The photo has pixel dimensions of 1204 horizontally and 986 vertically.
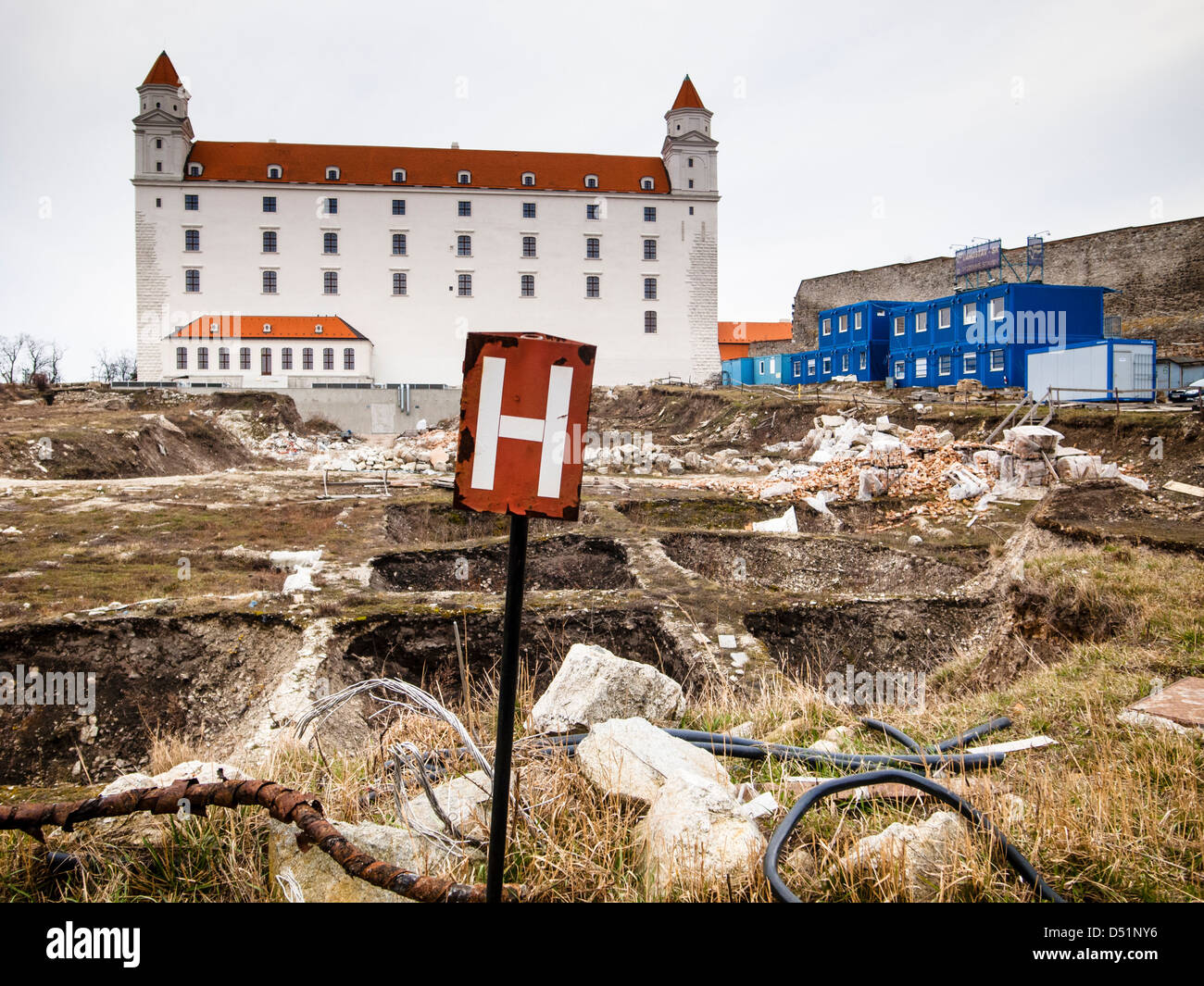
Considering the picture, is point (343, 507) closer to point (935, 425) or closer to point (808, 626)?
point (808, 626)

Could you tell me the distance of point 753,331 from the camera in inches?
2736

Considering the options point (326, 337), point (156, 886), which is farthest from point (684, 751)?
point (326, 337)

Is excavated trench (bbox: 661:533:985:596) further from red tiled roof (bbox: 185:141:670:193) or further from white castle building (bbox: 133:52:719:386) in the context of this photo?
red tiled roof (bbox: 185:141:670:193)

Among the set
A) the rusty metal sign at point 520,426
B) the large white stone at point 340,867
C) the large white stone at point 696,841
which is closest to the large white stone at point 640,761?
the large white stone at point 696,841

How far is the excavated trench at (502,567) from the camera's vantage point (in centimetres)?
1205

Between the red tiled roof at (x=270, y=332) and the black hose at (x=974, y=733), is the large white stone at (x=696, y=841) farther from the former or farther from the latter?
the red tiled roof at (x=270, y=332)

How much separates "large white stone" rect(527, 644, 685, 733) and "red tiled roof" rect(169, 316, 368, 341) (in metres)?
48.5

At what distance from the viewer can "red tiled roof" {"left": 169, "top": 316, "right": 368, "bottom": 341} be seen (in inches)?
1946

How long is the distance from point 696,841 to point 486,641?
626cm

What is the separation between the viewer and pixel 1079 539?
398 inches

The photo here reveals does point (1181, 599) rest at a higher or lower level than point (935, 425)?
lower

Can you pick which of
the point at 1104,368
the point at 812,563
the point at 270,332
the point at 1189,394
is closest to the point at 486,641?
the point at 812,563

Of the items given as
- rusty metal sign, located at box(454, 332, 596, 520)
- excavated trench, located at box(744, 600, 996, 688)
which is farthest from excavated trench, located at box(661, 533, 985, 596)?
rusty metal sign, located at box(454, 332, 596, 520)
